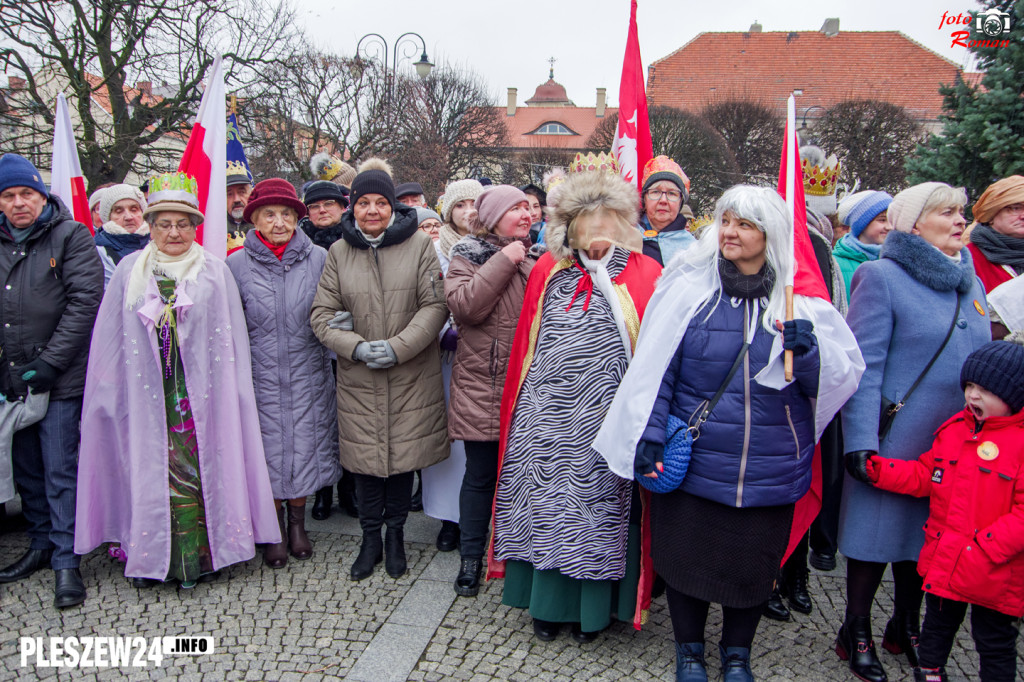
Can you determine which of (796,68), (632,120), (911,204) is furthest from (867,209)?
(796,68)

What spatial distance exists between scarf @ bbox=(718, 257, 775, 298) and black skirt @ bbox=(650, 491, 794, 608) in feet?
2.54

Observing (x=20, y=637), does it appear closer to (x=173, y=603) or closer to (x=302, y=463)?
(x=173, y=603)

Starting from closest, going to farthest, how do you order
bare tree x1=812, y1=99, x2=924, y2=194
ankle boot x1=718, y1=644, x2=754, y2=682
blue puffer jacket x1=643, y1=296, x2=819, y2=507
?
blue puffer jacket x1=643, y1=296, x2=819, y2=507 < ankle boot x1=718, y1=644, x2=754, y2=682 < bare tree x1=812, y1=99, x2=924, y2=194

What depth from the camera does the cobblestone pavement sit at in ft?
9.87

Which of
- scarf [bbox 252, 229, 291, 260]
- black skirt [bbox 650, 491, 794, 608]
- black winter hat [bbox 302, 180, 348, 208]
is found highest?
black winter hat [bbox 302, 180, 348, 208]

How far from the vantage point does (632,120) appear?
4457 mm

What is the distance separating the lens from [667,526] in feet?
9.33

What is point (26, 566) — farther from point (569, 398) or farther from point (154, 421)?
point (569, 398)

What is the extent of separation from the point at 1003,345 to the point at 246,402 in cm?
330

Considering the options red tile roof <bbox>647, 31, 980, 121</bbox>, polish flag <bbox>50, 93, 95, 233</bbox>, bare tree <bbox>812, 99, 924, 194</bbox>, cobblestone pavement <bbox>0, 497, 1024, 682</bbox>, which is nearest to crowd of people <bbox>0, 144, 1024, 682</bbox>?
cobblestone pavement <bbox>0, 497, 1024, 682</bbox>

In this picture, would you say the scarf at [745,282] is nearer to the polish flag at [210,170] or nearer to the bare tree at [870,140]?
the polish flag at [210,170]

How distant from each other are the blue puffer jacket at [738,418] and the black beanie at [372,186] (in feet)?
6.00

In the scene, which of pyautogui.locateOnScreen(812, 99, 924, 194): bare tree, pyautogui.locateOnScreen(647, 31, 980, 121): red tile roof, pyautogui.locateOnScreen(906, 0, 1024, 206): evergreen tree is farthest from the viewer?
pyautogui.locateOnScreen(647, 31, 980, 121): red tile roof

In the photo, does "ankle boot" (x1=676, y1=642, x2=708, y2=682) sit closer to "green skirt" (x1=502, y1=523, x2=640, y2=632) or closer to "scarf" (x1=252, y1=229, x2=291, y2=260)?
"green skirt" (x1=502, y1=523, x2=640, y2=632)
